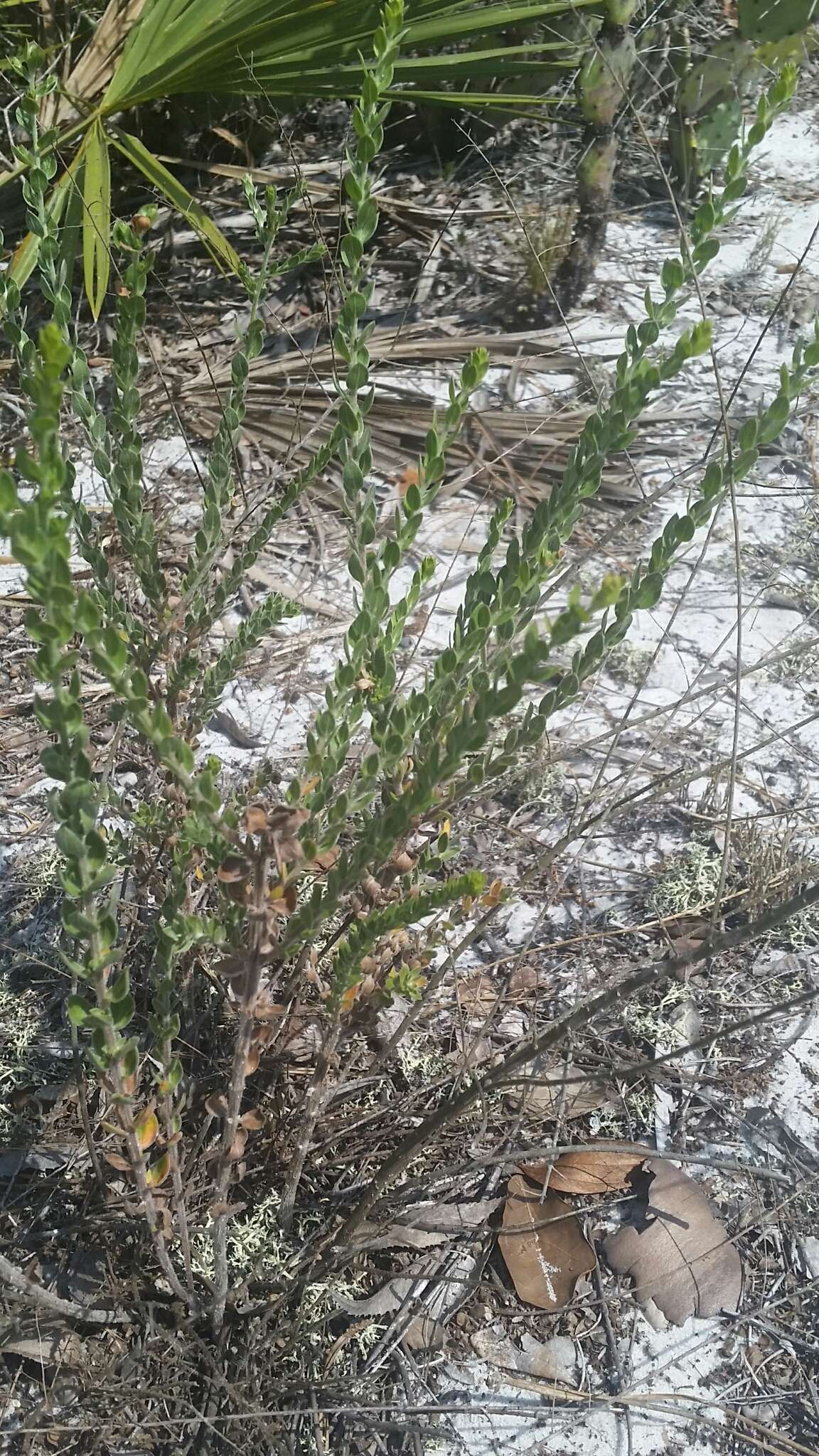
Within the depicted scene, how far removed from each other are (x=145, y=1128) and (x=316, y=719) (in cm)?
41

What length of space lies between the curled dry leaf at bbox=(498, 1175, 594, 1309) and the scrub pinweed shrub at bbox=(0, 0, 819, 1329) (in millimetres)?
258

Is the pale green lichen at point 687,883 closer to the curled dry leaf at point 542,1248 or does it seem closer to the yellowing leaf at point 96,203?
the curled dry leaf at point 542,1248

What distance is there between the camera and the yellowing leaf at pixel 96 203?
184 centimetres

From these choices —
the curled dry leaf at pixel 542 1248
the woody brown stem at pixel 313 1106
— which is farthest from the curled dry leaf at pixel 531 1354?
the woody brown stem at pixel 313 1106

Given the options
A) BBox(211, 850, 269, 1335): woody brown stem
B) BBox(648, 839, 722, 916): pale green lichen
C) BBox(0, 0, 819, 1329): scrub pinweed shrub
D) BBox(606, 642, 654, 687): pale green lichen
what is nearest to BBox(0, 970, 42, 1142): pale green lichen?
BBox(0, 0, 819, 1329): scrub pinweed shrub

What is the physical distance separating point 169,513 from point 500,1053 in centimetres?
118

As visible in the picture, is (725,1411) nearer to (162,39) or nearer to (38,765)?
(38,765)

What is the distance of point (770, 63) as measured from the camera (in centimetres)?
271

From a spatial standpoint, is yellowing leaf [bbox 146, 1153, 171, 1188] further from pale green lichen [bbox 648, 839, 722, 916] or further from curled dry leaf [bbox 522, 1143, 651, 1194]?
pale green lichen [bbox 648, 839, 722, 916]

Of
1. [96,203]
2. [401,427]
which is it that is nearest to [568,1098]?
[401,427]

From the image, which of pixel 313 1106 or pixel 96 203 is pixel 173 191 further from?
pixel 313 1106

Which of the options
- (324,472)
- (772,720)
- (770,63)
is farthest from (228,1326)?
(770,63)

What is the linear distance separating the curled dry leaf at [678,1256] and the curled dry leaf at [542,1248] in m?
0.05

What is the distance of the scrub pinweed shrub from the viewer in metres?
0.78
